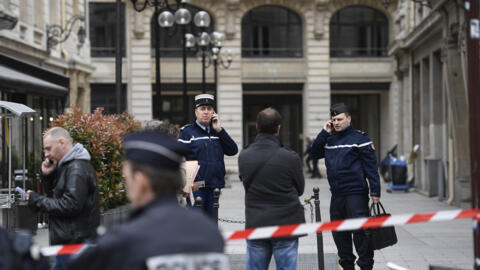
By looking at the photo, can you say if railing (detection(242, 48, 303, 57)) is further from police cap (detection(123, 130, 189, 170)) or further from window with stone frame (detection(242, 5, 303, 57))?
police cap (detection(123, 130, 189, 170))

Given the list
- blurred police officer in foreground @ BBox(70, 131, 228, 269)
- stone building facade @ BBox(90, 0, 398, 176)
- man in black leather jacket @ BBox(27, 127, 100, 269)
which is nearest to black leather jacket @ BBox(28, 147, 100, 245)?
man in black leather jacket @ BBox(27, 127, 100, 269)

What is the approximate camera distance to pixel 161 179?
2.99m

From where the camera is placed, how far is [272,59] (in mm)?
38312

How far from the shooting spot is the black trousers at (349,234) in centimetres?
824

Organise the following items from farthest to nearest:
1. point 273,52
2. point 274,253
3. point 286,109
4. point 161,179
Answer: point 286,109, point 273,52, point 274,253, point 161,179

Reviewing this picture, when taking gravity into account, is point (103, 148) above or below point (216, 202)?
above

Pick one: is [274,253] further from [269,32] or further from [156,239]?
[269,32]

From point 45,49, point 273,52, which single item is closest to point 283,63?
point 273,52

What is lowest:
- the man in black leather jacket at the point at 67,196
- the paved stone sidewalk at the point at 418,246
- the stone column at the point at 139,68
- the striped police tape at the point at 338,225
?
the paved stone sidewalk at the point at 418,246

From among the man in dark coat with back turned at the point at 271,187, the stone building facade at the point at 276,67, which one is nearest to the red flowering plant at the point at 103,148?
the man in dark coat with back turned at the point at 271,187

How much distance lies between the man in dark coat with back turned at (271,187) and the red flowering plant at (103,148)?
14.5ft

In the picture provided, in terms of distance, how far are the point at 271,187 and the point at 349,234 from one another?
93.7 inches

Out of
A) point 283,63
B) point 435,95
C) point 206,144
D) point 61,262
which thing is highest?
point 283,63

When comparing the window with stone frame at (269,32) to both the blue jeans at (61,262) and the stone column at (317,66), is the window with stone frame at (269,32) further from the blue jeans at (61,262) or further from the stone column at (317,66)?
the blue jeans at (61,262)
